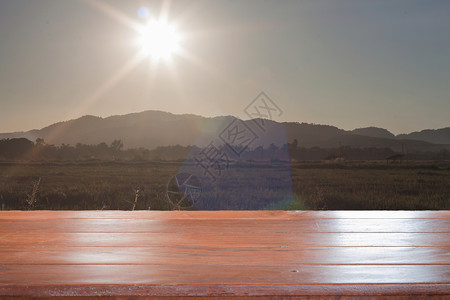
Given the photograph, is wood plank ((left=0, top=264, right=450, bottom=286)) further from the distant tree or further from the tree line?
the distant tree

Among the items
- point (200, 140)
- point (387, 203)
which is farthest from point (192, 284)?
point (200, 140)

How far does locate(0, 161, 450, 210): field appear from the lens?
31.0 feet

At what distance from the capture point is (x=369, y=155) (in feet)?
74.0

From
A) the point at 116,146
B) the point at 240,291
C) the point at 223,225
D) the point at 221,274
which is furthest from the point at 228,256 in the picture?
the point at 116,146

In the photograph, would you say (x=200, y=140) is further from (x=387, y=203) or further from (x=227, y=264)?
(x=227, y=264)

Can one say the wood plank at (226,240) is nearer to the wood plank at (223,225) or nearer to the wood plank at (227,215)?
the wood plank at (223,225)

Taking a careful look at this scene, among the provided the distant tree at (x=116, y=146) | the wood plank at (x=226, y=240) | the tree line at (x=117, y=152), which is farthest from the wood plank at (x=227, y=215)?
the distant tree at (x=116, y=146)

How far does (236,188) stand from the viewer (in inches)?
Answer: 434

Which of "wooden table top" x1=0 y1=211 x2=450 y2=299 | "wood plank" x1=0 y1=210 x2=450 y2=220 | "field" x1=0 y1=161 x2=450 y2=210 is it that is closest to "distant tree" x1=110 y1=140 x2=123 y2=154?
"field" x1=0 y1=161 x2=450 y2=210

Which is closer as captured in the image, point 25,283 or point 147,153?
point 25,283

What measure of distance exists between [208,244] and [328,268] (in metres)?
0.52

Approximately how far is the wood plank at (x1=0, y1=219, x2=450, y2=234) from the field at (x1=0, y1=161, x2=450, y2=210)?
298 cm

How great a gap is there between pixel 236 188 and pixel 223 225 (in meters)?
8.94

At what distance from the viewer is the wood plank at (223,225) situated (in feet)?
6.63
